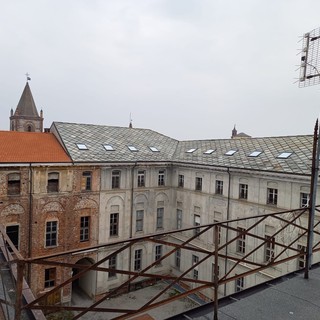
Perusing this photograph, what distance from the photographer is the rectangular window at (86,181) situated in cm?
2084

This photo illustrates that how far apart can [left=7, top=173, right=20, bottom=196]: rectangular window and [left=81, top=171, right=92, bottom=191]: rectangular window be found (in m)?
4.17

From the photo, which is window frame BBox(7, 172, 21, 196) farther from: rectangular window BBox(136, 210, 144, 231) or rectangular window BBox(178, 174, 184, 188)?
rectangular window BBox(178, 174, 184, 188)

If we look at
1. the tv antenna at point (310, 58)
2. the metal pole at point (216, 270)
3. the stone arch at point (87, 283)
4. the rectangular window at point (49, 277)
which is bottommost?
the stone arch at point (87, 283)

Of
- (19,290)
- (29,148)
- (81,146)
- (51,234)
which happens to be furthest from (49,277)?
(19,290)

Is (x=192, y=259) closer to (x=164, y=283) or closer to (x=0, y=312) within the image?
(x=164, y=283)

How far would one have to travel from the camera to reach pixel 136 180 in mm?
23125

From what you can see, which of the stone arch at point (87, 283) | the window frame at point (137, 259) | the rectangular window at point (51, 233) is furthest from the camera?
the window frame at point (137, 259)

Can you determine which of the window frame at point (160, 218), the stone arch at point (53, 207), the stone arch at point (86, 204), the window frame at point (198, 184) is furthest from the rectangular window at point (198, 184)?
the stone arch at point (53, 207)

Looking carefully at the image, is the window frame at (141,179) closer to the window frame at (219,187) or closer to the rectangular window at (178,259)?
the window frame at (219,187)

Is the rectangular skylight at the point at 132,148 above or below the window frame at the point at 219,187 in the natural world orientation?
above

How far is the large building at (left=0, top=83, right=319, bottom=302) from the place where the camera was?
18172 millimetres

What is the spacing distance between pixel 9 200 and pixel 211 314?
17.6m

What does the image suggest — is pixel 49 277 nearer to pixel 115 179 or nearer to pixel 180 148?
pixel 115 179

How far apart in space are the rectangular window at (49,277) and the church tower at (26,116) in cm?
3127
